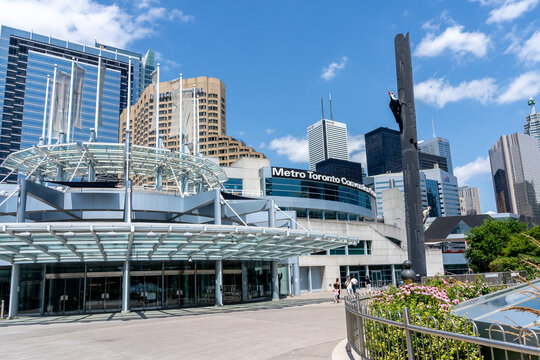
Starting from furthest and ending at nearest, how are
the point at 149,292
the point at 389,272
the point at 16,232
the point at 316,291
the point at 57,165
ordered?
the point at 389,272
the point at 316,291
the point at 57,165
the point at 149,292
the point at 16,232

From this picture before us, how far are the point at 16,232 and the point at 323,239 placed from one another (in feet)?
54.4

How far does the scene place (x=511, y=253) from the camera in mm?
51312

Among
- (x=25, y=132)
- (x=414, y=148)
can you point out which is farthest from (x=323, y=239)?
(x=25, y=132)

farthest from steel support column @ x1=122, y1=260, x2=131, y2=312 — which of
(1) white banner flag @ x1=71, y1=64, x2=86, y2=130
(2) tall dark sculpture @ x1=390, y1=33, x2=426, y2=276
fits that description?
(2) tall dark sculpture @ x1=390, y1=33, x2=426, y2=276

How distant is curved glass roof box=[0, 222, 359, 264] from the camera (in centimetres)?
1866

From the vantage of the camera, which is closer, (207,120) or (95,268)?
(95,268)

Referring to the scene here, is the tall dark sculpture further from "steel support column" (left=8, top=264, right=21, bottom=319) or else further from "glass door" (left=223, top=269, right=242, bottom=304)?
"steel support column" (left=8, top=264, right=21, bottom=319)

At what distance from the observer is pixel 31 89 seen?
5979 inches

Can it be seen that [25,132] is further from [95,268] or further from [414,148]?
[414,148]

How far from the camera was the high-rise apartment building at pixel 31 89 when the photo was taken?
151 metres

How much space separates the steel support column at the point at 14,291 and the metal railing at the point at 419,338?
2285cm

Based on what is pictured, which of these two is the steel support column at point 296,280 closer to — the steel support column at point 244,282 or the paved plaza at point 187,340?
the steel support column at point 244,282

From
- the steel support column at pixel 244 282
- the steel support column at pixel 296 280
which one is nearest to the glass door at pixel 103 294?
the steel support column at pixel 244 282

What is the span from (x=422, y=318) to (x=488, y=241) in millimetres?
57414
